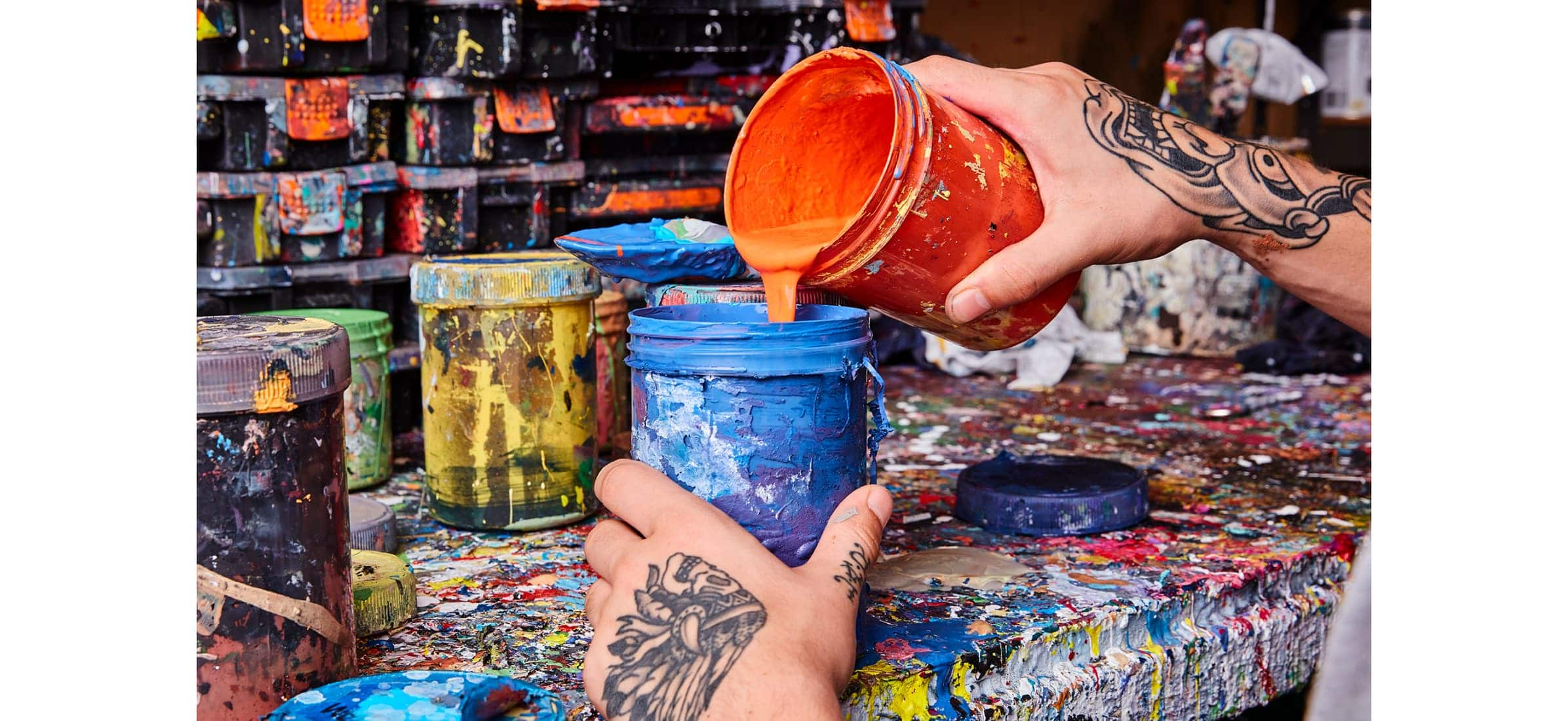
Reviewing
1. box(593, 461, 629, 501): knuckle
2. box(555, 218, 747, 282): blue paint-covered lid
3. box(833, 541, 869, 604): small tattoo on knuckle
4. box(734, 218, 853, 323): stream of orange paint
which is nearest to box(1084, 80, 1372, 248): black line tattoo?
box(734, 218, 853, 323): stream of orange paint

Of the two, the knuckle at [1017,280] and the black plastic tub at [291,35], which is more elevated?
the black plastic tub at [291,35]

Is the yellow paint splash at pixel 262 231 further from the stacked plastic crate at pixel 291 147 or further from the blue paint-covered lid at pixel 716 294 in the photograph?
the blue paint-covered lid at pixel 716 294

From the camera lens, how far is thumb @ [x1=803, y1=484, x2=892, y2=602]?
70.3 inches

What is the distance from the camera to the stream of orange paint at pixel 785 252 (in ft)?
6.63

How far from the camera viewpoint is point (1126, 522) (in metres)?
2.63

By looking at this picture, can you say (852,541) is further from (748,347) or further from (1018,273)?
(1018,273)

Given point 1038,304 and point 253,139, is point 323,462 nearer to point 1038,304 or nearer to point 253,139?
point 1038,304

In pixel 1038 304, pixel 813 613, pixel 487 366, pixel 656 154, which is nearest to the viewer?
pixel 813 613

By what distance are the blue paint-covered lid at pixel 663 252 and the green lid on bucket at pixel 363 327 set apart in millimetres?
546

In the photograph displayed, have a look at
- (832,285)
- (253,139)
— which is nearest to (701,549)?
(832,285)

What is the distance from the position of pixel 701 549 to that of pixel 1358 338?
11.1 feet

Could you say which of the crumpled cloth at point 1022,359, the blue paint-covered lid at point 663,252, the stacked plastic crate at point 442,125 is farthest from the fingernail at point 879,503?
the crumpled cloth at point 1022,359

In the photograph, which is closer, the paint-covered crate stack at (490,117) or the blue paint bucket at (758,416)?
the blue paint bucket at (758,416)

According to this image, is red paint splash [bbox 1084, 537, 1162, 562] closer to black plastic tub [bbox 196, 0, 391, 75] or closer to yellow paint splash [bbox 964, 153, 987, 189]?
yellow paint splash [bbox 964, 153, 987, 189]
